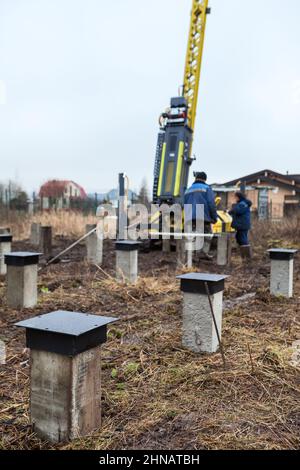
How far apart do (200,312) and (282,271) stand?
9.35 ft

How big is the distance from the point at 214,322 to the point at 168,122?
9180 millimetres

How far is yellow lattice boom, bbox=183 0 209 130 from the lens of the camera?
1390cm

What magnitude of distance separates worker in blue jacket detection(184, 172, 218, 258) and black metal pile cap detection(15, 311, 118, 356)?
7084 millimetres

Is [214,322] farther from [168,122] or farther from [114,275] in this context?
[168,122]

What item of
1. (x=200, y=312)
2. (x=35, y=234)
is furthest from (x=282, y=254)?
(x=35, y=234)

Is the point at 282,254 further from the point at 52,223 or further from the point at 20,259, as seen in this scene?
the point at 52,223

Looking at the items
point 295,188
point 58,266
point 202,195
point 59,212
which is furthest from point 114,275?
point 295,188

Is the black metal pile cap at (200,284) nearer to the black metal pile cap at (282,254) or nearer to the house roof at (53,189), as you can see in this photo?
the black metal pile cap at (282,254)

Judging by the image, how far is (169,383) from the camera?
3277 millimetres

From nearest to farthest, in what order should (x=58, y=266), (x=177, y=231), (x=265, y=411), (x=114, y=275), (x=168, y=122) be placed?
(x=265, y=411) → (x=114, y=275) → (x=58, y=266) → (x=177, y=231) → (x=168, y=122)

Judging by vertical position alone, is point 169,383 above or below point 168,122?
below

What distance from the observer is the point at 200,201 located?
373 inches

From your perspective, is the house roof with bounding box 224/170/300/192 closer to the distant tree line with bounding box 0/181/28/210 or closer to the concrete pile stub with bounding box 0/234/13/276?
the distant tree line with bounding box 0/181/28/210

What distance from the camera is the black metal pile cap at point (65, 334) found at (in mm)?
2344
